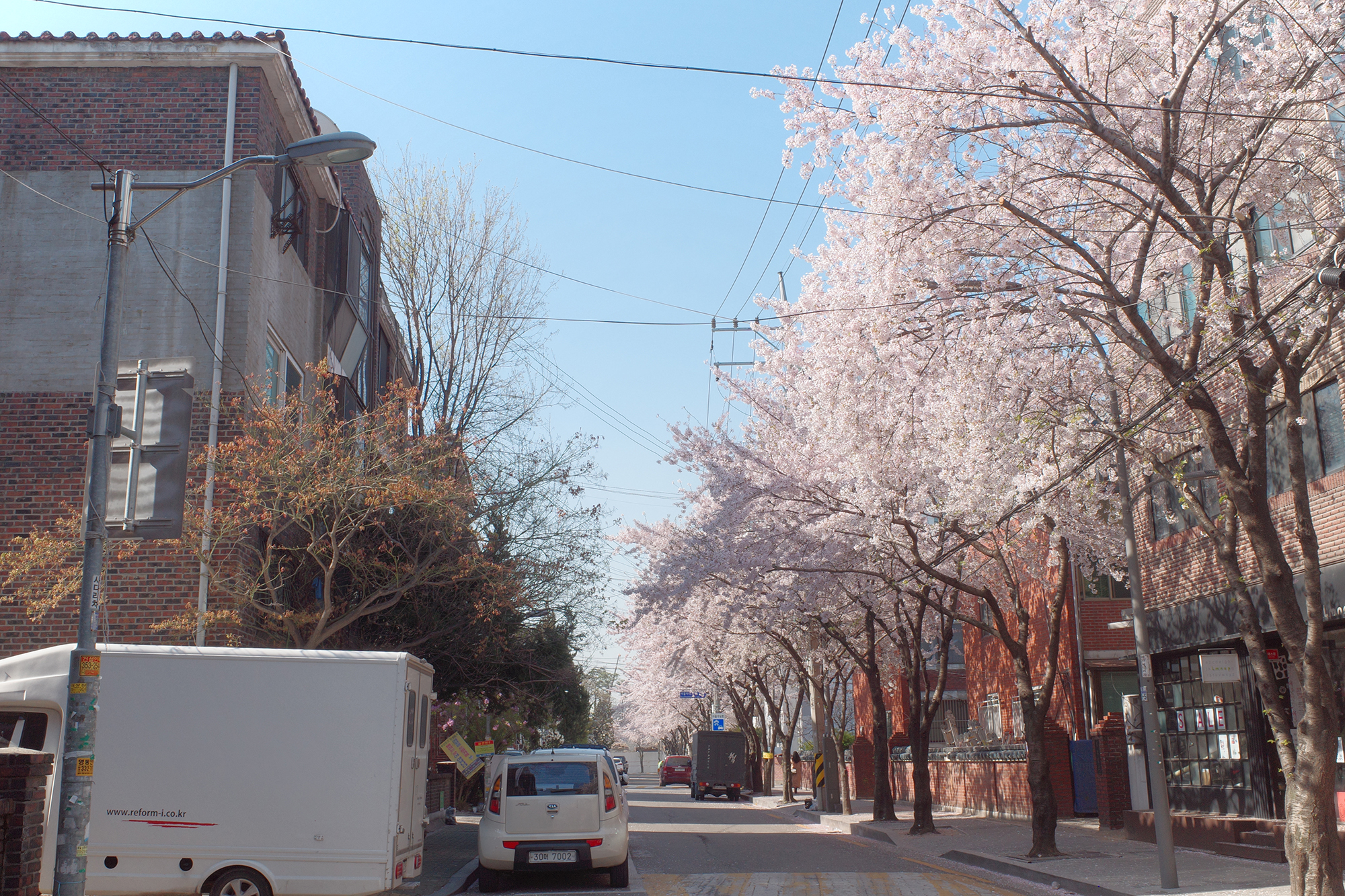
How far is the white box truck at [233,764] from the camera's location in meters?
10.9

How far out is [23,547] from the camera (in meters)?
13.6

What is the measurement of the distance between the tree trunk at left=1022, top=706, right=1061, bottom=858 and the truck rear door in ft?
30.7

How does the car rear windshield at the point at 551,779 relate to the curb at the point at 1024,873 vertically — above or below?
above

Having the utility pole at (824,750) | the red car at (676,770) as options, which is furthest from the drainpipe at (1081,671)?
the red car at (676,770)

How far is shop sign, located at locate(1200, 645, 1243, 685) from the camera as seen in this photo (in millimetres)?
15680

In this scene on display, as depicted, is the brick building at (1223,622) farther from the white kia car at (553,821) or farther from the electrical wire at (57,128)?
the electrical wire at (57,128)

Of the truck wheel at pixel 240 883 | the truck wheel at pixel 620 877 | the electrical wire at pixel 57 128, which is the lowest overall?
the truck wheel at pixel 620 877

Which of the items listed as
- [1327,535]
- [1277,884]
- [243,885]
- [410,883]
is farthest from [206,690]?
[1327,535]

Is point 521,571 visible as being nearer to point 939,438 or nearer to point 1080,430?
point 939,438

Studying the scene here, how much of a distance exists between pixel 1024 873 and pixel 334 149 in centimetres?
1272

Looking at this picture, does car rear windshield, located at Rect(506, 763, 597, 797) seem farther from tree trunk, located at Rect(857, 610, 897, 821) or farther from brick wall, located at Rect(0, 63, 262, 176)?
tree trunk, located at Rect(857, 610, 897, 821)

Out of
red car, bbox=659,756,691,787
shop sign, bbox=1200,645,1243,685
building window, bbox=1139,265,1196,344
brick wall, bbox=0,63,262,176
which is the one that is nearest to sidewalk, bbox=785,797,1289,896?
shop sign, bbox=1200,645,1243,685

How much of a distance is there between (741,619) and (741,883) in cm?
1699

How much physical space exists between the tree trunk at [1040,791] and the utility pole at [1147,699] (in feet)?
8.97
